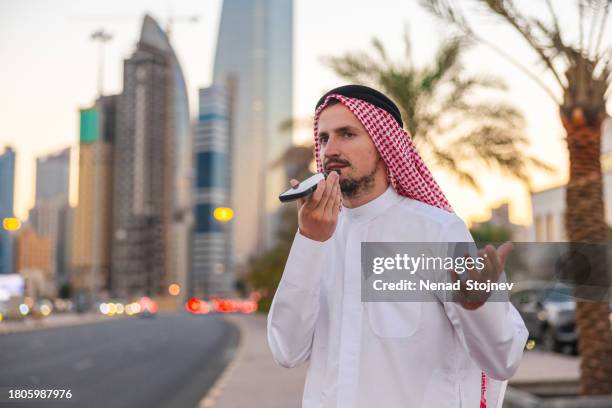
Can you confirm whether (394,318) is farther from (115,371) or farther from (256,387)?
(115,371)

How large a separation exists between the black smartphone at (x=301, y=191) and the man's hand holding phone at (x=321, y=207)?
0.05 ft

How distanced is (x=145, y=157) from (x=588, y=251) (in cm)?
19140

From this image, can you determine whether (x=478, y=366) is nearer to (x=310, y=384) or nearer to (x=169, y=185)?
(x=310, y=384)

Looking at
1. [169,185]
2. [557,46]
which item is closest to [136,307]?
[169,185]

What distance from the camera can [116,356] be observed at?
69.0ft

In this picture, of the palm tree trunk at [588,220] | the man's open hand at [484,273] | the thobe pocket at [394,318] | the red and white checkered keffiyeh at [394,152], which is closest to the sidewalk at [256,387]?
the palm tree trunk at [588,220]

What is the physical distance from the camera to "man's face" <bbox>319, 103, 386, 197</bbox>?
2363 millimetres

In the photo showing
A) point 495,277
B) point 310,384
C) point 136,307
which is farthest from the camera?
point 136,307

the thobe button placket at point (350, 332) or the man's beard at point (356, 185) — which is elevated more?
the man's beard at point (356, 185)

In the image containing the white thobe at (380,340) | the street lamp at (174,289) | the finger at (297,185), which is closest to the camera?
the finger at (297,185)

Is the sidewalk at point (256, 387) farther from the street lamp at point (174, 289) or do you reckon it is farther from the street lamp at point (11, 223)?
the street lamp at point (174, 289)

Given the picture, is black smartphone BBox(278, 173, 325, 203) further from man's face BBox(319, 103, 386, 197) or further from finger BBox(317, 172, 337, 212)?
man's face BBox(319, 103, 386, 197)
